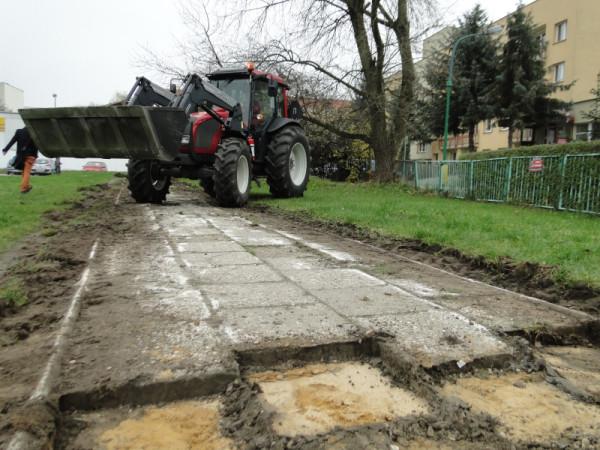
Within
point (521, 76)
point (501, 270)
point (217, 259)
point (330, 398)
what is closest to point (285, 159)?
point (217, 259)

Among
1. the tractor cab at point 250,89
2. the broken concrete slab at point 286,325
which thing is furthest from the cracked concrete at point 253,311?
the tractor cab at point 250,89

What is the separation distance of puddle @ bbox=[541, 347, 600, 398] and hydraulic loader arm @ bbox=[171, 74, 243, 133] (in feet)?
24.3

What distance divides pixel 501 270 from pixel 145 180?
7.68 metres

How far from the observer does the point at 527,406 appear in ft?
7.57

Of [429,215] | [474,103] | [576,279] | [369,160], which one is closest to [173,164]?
[429,215]

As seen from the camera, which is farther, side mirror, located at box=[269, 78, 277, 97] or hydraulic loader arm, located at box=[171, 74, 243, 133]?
side mirror, located at box=[269, 78, 277, 97]

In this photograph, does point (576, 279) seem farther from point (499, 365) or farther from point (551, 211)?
point (551, 211)

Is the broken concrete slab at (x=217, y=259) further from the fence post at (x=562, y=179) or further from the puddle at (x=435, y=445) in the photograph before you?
the fence post at (x=562, y=179)

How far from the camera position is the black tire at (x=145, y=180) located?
10438 millimetres

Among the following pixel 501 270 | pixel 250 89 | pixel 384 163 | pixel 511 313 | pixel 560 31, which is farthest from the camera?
pixel 560 31

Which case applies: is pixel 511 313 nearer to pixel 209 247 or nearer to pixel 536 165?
pixel 209 247

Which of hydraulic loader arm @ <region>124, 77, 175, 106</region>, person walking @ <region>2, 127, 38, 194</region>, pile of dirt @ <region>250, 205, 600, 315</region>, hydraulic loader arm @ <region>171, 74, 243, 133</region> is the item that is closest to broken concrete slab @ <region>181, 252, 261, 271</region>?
pile of dirt @ <region>250, 205, 600, 315</region>

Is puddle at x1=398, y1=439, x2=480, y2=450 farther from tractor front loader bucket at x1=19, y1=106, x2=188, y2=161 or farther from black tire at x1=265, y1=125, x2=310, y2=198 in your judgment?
black tire at x1=265, y1=125, x2=310, y2=198

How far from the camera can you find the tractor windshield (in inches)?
445
